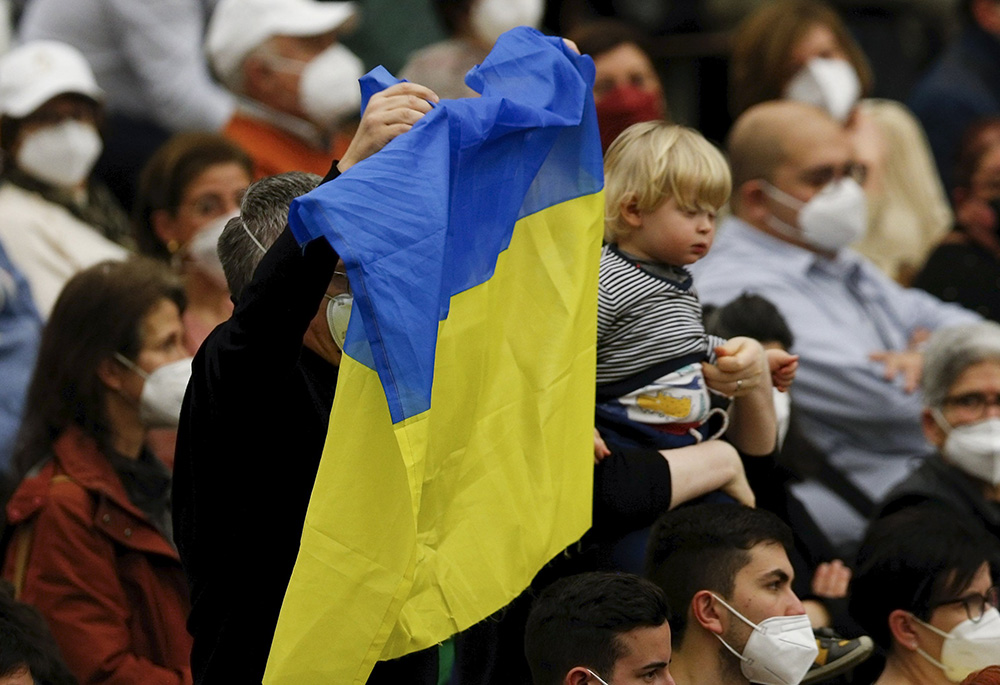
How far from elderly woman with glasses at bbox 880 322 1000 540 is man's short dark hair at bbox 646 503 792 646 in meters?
1.55

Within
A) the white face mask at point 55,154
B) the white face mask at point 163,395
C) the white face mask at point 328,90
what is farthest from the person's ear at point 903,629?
the white face mask at point 55,154

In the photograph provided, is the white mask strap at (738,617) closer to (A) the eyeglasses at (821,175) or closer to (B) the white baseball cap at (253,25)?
(A) the eyeglasses at (821,175)

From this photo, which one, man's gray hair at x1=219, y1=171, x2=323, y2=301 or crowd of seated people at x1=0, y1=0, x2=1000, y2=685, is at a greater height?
man's gray hair at x1=219, y1=171, x2=323, y2=301

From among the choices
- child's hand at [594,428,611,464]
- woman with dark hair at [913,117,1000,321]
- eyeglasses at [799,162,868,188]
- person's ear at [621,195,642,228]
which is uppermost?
person's ear at [621,195,642,228]

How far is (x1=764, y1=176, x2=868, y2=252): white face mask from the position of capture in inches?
248

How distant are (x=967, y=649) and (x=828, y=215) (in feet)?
7.34

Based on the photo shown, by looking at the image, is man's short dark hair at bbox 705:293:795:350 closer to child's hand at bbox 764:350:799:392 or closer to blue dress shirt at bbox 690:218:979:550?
blue dress shirt at bbox 690:218:979:550

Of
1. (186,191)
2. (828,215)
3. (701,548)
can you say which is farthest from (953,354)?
(186,191)

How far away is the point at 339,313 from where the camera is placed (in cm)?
321

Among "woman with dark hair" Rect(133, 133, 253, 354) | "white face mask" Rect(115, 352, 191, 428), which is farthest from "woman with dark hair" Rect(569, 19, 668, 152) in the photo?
"white face mask" Rect(115, 352, 191, 428)

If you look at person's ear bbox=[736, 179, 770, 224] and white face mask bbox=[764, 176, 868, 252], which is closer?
white face mask bbox=[764, 176, 868, 252]

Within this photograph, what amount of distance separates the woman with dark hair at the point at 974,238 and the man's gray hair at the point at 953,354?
1.30m

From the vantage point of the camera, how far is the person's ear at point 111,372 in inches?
179

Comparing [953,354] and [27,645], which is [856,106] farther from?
[27,645]
